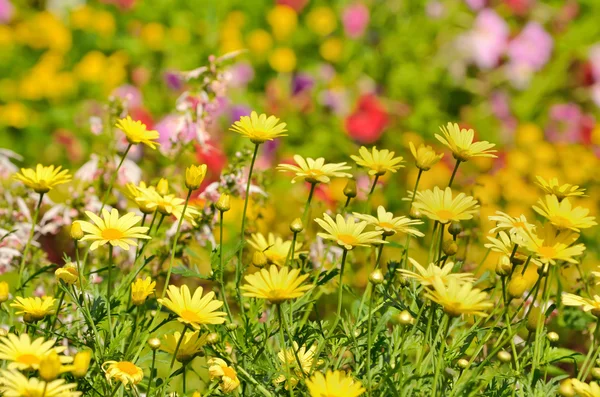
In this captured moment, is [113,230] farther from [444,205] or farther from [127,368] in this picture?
[444,205]

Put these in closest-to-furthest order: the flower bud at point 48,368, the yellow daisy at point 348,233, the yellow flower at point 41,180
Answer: the flower bud at point 48,368, the yellow daisy at point 348,233, the yellow flower at point 41,180

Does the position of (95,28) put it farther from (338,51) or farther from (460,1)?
(460,1)

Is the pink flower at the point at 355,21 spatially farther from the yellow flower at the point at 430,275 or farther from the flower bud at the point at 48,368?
the flower bud at the point at 48,368

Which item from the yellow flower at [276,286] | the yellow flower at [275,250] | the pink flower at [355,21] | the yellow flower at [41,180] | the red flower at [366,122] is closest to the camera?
the yellow flower at [276,286]

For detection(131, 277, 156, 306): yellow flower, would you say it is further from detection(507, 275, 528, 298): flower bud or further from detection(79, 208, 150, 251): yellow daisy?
detection(507, 275, 528, 298): flower bud

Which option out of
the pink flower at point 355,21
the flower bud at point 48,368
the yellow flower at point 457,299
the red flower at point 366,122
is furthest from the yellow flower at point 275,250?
the pink flower at point 355,21

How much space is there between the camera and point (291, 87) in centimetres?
361

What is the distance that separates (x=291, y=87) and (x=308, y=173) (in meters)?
2.52

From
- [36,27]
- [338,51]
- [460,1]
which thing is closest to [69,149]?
[36,27]

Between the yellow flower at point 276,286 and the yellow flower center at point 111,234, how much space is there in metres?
0.22

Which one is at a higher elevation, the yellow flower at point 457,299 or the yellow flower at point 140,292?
the yellow flower at point 457,299

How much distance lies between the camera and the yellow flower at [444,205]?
1083 mm

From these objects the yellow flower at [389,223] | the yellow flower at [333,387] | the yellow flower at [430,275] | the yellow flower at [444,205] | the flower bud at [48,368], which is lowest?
the yellow flower at [333,387]

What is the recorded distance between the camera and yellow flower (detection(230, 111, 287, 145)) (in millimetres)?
1124
